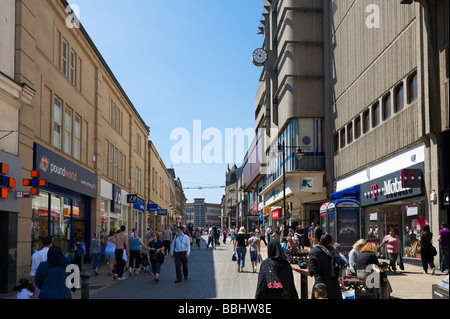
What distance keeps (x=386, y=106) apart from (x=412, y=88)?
355 centimetres

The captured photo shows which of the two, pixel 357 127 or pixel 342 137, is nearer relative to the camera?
pixel 357 127

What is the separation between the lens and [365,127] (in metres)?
28.6

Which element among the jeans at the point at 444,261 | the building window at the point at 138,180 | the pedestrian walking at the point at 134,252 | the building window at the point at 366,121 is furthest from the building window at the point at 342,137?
the pedestrian walking at the point at 134,252

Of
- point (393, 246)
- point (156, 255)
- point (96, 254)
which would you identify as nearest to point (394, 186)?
point (393, 246)

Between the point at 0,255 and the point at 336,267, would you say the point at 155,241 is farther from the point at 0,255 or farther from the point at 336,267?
the point at 336,267

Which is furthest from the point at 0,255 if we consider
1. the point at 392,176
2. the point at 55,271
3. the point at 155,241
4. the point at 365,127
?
the point at 365,127

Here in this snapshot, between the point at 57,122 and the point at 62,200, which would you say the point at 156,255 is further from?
the point at 57,122

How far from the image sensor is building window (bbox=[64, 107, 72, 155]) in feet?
71.4

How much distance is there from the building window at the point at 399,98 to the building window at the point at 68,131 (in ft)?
44.8

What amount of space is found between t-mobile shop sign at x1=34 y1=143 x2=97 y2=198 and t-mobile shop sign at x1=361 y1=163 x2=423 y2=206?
41.5ft

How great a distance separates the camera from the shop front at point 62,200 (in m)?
17.7

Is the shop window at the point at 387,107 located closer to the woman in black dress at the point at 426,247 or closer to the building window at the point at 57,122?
the woman in black dress at the point at 426,247

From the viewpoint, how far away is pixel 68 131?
22188 millimetres
